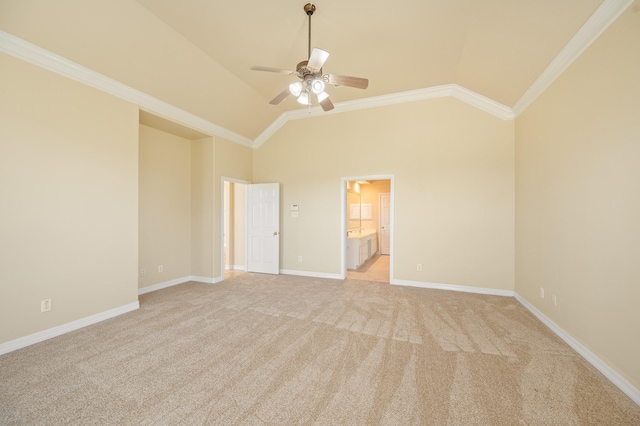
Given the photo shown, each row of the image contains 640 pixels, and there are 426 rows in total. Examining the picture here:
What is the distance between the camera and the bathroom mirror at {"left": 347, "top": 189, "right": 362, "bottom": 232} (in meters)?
7.95

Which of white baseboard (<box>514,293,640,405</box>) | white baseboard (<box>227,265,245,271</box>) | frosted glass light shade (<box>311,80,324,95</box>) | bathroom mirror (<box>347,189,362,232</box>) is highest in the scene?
frosted glass light shade (<box>311,80,324,95</box>)

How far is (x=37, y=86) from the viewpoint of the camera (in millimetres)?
2623

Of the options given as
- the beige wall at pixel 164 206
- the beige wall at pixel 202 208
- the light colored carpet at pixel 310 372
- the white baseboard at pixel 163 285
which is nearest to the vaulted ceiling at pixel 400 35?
the beige wall at pixel 202 208

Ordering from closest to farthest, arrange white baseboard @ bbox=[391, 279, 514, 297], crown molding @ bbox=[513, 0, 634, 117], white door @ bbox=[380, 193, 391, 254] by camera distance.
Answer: crown molding @ bbox=[513, 0, 634, 117] < white baseboard @ bbox=[391, 279, 514, 297] < white door @ bbox=[380, 193, 391, 254]

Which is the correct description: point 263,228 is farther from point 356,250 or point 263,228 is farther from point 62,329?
point 62,329

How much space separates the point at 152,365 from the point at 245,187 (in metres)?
4.26

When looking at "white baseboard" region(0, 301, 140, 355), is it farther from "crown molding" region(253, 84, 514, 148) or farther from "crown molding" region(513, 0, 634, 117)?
"crown molding" region(513, 0, 634, 117)

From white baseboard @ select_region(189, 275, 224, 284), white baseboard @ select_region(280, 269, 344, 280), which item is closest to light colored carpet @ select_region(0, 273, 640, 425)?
white baseboard @ select_region(189, 275, 224, 284)

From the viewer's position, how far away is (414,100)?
468cm

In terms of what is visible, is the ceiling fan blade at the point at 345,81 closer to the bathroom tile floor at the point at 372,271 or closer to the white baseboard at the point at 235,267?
the bathroom tile floor at the point at 372,271

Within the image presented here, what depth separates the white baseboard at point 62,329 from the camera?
8.00ft

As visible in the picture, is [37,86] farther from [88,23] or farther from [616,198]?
[616,198]

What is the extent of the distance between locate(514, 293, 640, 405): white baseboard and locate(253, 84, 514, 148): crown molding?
125 inches

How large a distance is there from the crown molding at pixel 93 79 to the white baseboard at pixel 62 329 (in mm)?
2865
